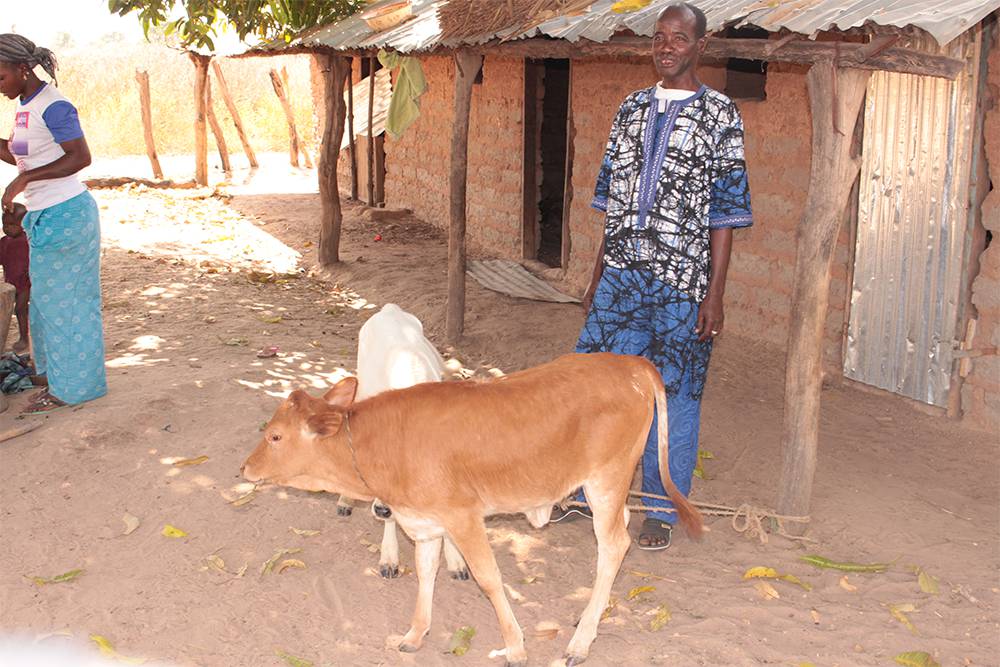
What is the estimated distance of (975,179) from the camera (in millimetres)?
6031

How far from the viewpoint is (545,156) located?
12.4 meters

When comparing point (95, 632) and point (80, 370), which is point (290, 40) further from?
point (95, 632)

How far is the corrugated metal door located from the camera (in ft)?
20.0

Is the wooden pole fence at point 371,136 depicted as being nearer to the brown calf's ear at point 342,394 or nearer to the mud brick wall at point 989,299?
the mud brick wall at point 989,299

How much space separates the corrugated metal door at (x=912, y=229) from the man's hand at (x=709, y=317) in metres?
2.46

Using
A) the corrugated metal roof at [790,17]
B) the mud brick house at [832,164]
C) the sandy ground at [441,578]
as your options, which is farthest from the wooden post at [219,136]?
the corrugated metal roof at [790,17]

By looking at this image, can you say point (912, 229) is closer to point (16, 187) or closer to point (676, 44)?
point (676, 44)

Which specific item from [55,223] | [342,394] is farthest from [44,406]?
[342,394]

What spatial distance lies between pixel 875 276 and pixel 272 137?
65.6ft

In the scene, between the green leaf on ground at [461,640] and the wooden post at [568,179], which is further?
the wooden post at [568,179]

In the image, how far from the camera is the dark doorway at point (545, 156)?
10.6 m

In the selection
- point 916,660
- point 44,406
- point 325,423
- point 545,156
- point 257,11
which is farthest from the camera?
point 545,156

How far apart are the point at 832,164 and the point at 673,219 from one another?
0.77m

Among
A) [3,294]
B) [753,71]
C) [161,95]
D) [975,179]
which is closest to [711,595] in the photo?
[975,179]
